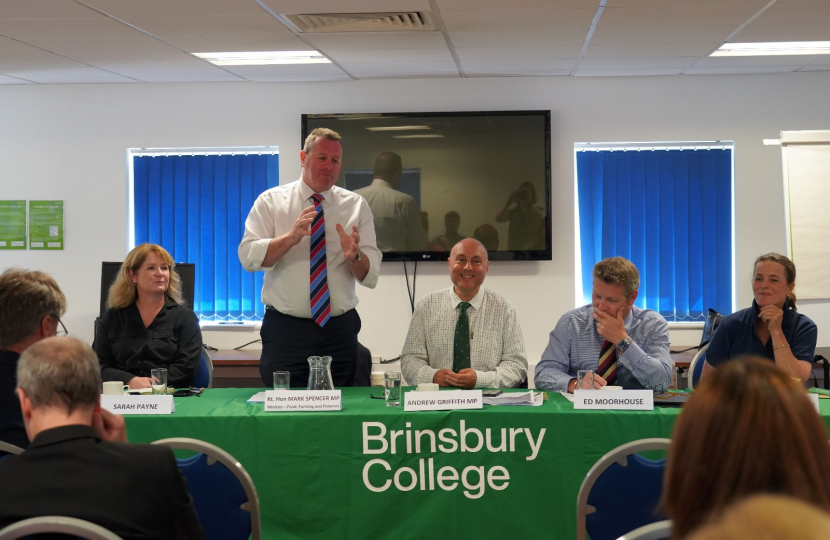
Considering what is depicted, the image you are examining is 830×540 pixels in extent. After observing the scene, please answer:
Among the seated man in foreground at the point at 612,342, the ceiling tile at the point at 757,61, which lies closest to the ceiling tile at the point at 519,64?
the ceiling tile at the point at 757,61

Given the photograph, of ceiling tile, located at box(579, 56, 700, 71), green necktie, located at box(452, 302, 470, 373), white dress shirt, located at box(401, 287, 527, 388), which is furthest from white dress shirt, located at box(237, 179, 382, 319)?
ceiling tile, located at box(579, 56, 700, 71)

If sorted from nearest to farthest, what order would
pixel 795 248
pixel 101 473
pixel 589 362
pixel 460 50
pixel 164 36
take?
pixel 101 473, pixel 589 362, pixel 164 36, pixel 460 50, pixel 795 248

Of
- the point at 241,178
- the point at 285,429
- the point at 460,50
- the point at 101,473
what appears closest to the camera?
the point at 101,473

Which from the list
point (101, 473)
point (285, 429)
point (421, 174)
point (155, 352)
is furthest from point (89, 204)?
point (101, 473)

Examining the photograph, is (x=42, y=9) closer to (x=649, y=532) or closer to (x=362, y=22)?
(x=362, y=22)

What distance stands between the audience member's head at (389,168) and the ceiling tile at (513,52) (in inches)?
38.6

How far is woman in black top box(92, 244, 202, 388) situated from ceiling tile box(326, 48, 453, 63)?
2047mm

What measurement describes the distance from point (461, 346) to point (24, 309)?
5.82 ft

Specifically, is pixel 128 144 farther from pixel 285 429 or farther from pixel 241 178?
pixel 285 429

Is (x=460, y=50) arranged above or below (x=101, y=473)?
above

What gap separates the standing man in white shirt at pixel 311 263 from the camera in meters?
3.41

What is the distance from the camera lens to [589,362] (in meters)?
3.23

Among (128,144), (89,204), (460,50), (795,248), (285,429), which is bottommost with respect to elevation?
(285,429)

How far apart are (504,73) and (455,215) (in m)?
1.09
